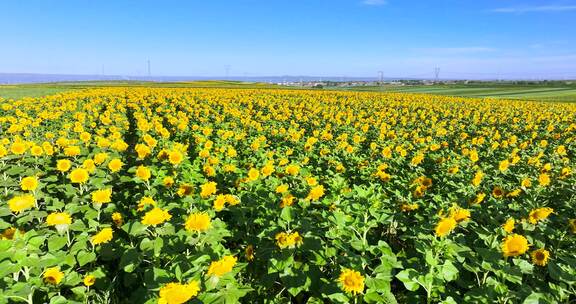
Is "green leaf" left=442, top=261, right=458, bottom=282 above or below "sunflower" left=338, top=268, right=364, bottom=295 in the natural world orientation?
below

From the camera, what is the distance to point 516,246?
293 cm

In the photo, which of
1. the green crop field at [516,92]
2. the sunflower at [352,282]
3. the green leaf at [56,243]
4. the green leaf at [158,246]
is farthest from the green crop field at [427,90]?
the sunflower at [352,282]

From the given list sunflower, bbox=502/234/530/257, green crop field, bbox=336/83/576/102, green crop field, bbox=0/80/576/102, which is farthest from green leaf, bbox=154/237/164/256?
green crop field, bbox=336/83/576/102

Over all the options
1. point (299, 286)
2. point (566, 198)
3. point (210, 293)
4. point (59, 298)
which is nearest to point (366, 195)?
point (299, 286)

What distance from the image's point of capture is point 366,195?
13.4 ft

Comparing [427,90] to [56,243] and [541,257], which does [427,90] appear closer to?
[541,257]

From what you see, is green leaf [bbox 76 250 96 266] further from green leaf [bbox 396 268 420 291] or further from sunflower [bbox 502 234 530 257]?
sunflower [bbox 502 234 530 257]

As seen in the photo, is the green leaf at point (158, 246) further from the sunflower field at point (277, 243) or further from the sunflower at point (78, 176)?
the sunflower at point (78, 176)

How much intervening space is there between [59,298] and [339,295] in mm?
2316

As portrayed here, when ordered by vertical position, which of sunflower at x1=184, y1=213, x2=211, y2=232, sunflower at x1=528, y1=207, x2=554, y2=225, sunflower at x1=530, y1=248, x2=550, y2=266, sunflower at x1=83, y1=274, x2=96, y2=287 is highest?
sunflower at x1=184, y1=213, x2=211, y2=232

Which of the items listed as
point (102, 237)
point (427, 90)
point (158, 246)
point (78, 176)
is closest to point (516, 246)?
point (158, 246)

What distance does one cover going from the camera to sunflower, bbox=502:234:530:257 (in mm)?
2879

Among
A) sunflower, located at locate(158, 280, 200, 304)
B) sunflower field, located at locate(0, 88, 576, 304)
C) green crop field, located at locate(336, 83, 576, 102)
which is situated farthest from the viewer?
green crop field, located at locate(336, 83, 576, 102)

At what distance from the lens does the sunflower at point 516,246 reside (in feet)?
9.45
